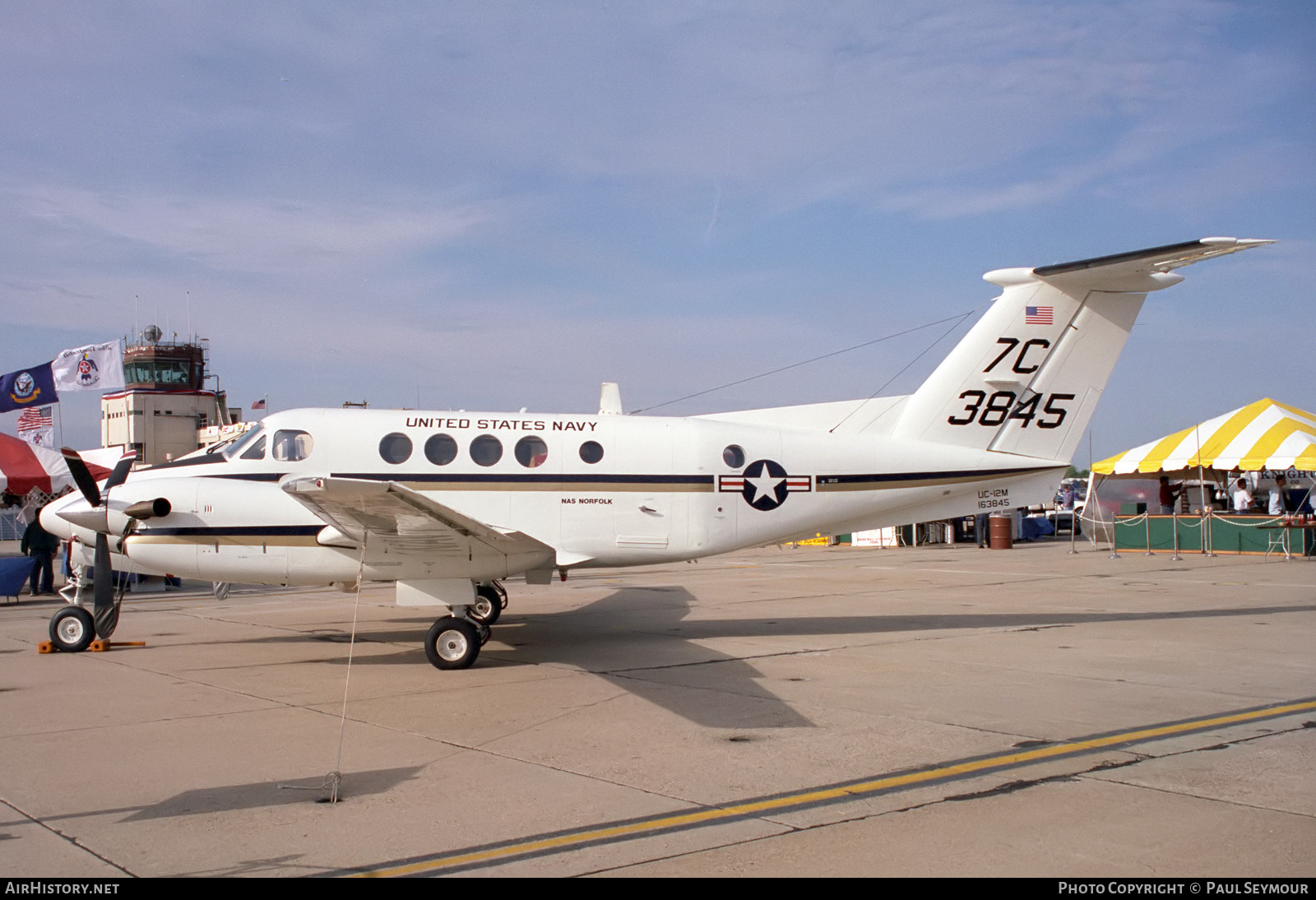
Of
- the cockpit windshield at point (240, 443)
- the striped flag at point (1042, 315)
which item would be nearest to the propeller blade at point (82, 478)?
the cockpit windshield at point (240, 443)

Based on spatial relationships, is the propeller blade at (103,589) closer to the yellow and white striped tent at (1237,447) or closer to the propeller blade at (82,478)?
the propeller blade at (82,478)

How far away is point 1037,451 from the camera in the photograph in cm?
1355

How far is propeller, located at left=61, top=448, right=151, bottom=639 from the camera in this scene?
11.8 metres

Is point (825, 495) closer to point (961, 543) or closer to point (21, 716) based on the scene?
point (21, 716)

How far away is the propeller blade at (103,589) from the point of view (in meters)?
12.1

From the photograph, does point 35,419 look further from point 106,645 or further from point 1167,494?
point 1167,494

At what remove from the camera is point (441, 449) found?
1229 centimetres

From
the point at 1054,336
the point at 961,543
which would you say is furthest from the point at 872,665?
the point at 961,543

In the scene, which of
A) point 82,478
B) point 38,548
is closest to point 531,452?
point 82,478

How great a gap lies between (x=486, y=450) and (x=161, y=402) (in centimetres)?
4774

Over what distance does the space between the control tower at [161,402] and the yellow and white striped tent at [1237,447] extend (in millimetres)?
44815

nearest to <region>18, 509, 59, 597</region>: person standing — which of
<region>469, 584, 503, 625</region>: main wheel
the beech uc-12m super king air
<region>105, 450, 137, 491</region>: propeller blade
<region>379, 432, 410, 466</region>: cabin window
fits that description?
the beech uc-12m super king air
